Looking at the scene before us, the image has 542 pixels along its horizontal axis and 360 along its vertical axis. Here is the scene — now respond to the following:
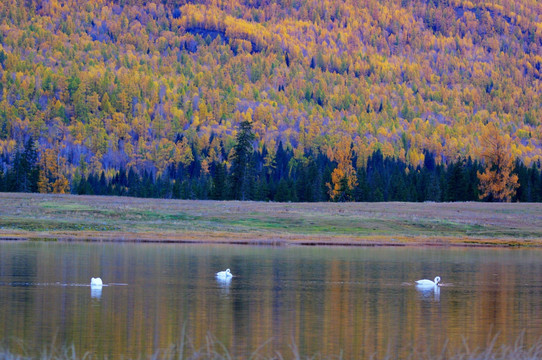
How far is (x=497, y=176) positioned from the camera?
111125mm

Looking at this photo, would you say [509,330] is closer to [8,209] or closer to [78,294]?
[78,294]

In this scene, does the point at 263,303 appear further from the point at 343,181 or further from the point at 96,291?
the point at 343,181

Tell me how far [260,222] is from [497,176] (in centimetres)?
4912

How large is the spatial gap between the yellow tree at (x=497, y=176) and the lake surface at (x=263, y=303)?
63292 millimetres

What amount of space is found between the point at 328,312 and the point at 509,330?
5613 mm

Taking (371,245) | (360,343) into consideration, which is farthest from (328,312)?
(371,245)

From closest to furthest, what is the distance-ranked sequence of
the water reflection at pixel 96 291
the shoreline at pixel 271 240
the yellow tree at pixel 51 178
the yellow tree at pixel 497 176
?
1. the water reflection at pixel 96 291
2. the shoreline at pixel 271 240
3. the yellow tree at pixel 497 176
4. the yellow tree at pixel 51 178

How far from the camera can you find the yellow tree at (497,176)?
363ft

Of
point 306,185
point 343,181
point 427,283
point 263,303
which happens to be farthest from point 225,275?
point 306,185

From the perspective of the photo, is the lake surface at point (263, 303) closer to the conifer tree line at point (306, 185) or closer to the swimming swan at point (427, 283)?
the swimming swan at point (427, 283)

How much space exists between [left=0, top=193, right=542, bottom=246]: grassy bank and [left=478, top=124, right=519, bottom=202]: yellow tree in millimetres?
22596

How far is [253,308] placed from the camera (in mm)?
27828

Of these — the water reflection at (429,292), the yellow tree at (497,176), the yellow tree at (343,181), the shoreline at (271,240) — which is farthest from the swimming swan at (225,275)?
the yellow tree at (343,181)

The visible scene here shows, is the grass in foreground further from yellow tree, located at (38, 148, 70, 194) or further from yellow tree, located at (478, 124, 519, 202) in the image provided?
yellow tree, located at (38, 148, 70, 194)
